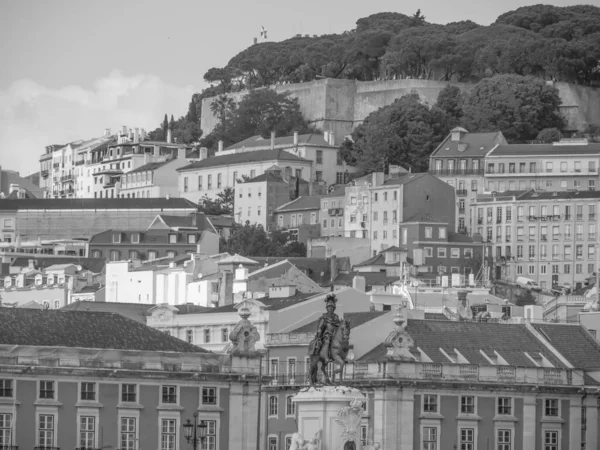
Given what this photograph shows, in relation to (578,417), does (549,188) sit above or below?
above

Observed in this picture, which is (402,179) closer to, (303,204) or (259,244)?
(259,244)

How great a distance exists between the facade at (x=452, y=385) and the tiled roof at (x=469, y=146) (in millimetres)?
85894

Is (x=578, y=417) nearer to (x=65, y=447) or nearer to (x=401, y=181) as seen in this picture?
(x=65, y=447)

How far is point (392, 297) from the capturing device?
106 metres

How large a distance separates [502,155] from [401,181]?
13.0 meters

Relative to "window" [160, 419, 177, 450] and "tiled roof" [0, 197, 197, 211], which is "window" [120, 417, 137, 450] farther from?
"tiled roof" [0, 197, 197, 211]

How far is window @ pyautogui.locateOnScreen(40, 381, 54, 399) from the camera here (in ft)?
256

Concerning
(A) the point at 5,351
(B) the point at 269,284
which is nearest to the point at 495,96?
(B) the point at 269,284

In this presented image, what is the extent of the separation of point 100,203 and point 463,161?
29.1m

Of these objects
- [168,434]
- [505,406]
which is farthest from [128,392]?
[505,406]

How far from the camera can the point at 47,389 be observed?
7819 centimetres

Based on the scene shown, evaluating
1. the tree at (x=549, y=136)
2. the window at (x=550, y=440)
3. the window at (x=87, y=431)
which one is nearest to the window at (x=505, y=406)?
the window at (x=550, y=440)

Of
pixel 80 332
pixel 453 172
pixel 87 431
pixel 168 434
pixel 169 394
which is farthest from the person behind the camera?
pixel 453 172

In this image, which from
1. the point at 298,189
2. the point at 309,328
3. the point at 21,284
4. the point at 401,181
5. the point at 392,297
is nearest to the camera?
the point at 309,328
